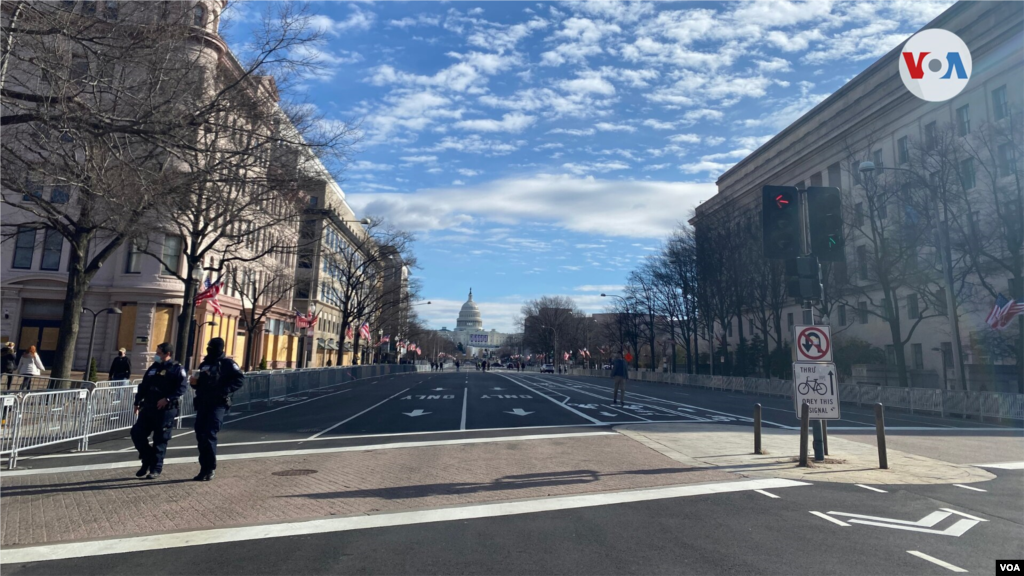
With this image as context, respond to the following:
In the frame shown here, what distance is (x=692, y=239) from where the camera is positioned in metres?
52.6

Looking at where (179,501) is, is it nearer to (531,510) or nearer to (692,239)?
(531,510)

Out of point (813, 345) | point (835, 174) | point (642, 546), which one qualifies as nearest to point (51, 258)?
point (813, 345)

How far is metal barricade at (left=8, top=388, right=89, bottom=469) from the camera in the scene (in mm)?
10039

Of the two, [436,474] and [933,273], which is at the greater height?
[933,273]

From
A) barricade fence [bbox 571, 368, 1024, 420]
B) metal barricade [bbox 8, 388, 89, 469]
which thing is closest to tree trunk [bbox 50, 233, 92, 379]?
metal barricade [bbox 8, 388, 89, 469]

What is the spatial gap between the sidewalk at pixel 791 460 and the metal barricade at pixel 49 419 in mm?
10734

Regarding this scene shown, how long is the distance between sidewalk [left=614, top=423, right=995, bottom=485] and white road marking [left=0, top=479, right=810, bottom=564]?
1110 mm

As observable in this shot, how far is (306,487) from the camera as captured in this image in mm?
8172

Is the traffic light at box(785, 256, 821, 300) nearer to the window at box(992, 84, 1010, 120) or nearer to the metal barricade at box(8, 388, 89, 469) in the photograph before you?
the metal barricade at box(8, 388, 89, 469)

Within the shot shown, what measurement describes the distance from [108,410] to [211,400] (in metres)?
6.15

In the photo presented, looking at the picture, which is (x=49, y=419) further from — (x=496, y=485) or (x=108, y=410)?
(x=496, y=485)

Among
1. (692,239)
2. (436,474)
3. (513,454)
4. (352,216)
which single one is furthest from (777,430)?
(352,216)

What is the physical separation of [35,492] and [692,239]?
5000 cm

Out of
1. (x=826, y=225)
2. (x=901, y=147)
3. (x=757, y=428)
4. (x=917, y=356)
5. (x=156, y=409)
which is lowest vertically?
(x=757, y=428)
